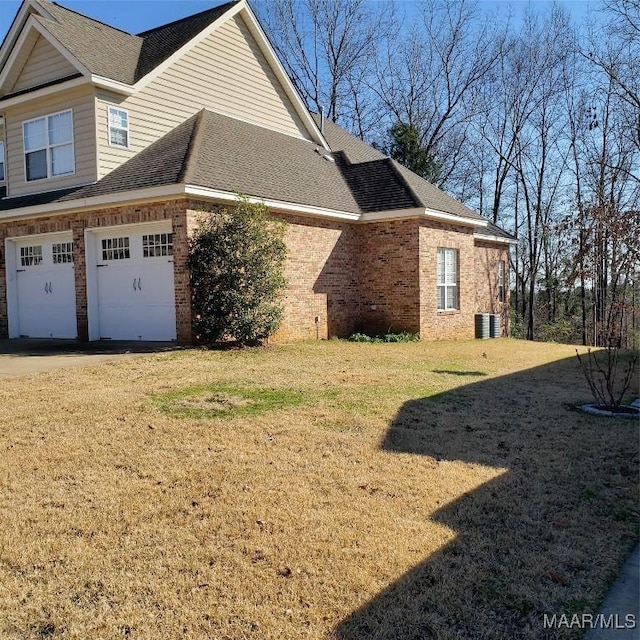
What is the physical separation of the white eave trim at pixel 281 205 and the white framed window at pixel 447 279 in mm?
2831

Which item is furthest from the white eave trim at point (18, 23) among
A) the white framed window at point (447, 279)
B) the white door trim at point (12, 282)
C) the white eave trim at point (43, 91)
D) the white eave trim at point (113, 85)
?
the white framed window at point (447, 279)

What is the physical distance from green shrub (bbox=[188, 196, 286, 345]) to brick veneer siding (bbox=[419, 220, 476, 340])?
17.3ft

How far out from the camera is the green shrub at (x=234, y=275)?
39.2ft

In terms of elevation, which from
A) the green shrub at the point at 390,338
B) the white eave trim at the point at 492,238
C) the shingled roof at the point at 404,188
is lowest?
the green shrub at the point at 390,338

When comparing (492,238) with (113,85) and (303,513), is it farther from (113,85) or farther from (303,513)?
(303,513)

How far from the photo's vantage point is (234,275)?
469 inches

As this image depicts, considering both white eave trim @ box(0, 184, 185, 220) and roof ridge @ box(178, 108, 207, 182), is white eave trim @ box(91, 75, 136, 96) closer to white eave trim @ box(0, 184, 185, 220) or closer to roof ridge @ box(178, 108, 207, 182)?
roof ridge @ box(178, 108, 207, 182)

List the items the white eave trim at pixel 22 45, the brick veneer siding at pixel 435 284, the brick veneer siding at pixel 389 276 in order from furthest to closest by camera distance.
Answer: the brick veneer siding at pixel 435 284 → the brick veneer siding at pixel 389 276 → the white eave trim at pixel 22 45

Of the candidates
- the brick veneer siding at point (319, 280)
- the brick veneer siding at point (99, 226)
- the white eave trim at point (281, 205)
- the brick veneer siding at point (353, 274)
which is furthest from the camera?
the brick veneer siding at point (319, 280)

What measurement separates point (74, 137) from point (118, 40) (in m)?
4.44

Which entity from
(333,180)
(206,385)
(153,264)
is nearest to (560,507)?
(206,385)

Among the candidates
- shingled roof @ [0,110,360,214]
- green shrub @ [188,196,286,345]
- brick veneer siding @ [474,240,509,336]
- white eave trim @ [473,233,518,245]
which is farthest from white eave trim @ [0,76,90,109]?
brick veneer siding @ [474,240,509,336]

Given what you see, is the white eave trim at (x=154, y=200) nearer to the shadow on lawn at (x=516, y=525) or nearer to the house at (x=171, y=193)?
the house at (x=171, y=193)

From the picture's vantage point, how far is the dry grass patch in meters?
3.01
